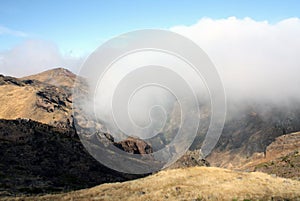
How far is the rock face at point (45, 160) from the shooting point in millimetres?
95875

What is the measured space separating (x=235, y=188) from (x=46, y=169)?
78.0 m

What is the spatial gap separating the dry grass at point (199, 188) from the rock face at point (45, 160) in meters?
30.9

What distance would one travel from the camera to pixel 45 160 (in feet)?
393

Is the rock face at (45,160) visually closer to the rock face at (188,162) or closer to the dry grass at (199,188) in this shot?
the rock face at (188,162)

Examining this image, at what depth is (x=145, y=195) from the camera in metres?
52.4

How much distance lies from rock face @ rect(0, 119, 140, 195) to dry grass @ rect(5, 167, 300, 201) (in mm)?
30942

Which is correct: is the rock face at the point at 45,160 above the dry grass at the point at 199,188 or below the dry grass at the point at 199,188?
above

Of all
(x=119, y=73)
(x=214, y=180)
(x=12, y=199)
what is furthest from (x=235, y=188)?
(x=12, y=199)

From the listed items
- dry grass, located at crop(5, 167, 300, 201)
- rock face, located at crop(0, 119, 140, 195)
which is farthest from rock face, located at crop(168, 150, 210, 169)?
dry grass, located at crop(5, 167, 300, 201)

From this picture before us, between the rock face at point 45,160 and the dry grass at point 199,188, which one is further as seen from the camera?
the rock face at point 45,160

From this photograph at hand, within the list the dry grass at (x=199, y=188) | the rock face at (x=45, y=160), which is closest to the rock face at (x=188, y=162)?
the rock face at (x=45, y=160)

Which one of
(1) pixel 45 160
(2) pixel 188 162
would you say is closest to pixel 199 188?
(2) pixel 188 162

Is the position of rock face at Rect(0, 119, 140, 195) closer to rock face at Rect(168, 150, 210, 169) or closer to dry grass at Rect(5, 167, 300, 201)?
rock face at Rect(168, 150, 210, 169)

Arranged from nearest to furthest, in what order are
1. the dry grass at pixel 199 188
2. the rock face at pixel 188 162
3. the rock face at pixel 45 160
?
the dry grass at pixel 199 188 → the rock face at pixel 45 160 → the rock face at pixel 188 162
